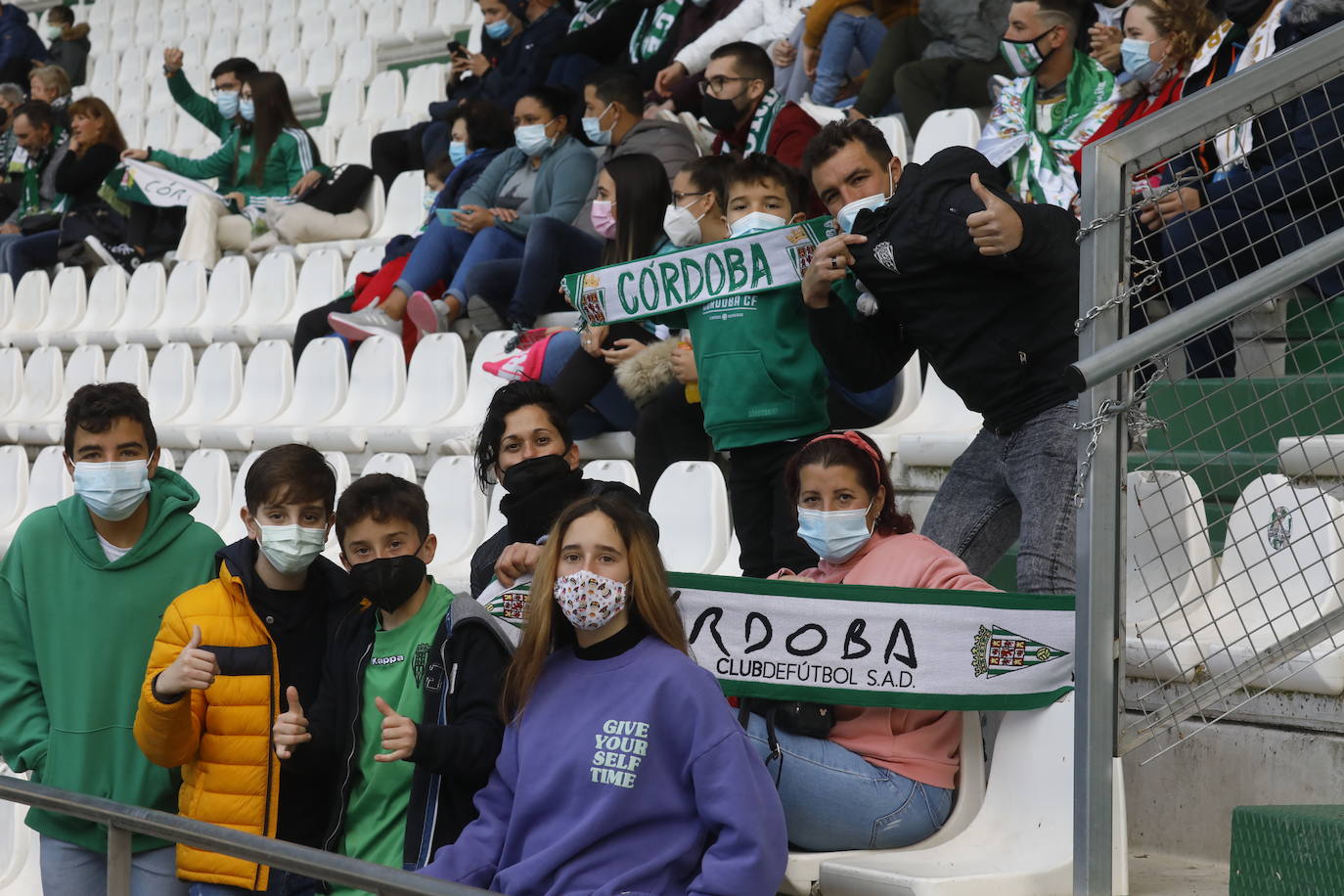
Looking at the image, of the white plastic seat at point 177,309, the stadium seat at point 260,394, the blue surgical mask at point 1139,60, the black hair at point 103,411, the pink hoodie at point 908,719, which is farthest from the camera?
the white plastic seat at point 177,309

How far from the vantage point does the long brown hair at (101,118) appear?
9.55 metres

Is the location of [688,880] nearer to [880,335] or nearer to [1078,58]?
[880,335]

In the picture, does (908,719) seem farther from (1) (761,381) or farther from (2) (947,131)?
(2) (947,131)

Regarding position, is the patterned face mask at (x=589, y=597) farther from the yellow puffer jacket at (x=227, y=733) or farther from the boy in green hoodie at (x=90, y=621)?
the boy in green hoodie at (x=90, y=621)

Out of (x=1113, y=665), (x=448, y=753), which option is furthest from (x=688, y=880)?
(x=1113, y=665)

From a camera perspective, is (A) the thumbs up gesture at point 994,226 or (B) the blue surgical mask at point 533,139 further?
(B) the blue surgical mask at point 533,139

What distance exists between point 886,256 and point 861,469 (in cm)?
50

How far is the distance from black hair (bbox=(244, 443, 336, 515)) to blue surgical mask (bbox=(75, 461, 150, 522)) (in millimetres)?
287

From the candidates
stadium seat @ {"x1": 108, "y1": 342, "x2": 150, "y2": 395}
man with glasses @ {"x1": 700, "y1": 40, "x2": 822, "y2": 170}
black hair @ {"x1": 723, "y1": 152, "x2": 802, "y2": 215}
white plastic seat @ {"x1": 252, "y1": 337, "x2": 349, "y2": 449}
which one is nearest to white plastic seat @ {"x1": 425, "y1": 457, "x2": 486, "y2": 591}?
white plastic seat @ {"x1": 252, "y1": 337, "x2": 349, "y2": 449}

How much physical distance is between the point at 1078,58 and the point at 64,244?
682 cm

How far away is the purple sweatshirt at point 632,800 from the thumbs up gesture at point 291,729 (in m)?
0.38

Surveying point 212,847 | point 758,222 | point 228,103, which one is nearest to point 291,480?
point 212,847

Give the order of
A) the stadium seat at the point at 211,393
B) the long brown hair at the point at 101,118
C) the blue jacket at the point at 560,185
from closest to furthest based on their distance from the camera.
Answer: the blue jacket at the point at 560,185, the stadium seat at the point at 211,393, the long brown hair at the point at 101,118

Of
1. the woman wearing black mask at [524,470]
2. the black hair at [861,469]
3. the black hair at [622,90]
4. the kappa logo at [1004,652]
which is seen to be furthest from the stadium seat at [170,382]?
the kappa logo at [1004,652]
